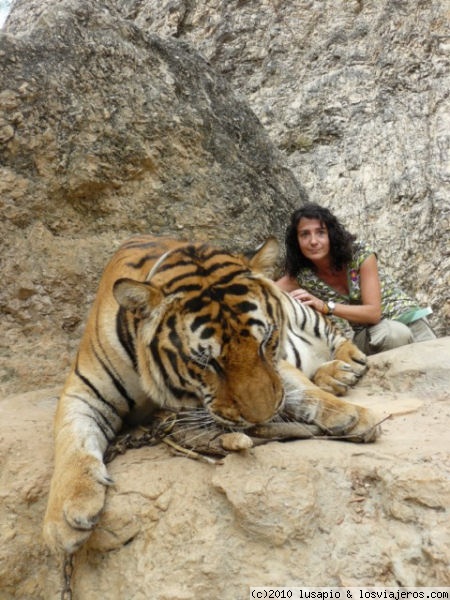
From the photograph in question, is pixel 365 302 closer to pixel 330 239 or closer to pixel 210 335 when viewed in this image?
pixel 330 239

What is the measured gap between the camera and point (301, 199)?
5.34m

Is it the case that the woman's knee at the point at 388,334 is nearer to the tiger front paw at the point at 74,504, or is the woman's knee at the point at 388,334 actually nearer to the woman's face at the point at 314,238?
the woman's face at the point at 314,238

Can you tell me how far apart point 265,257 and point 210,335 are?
59 centimetres

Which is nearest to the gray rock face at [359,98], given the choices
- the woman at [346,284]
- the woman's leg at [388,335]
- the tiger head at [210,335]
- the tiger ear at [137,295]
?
the woman at [346,284]

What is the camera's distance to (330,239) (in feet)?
14.2

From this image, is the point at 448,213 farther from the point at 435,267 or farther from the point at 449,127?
the point at 449,127

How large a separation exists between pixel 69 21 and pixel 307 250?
2.55 metres

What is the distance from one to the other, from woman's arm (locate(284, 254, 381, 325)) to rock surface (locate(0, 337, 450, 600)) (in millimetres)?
1891

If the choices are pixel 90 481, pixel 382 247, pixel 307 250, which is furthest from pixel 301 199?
pixel 90 481

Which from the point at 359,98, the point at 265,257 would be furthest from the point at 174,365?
the point at 359,98

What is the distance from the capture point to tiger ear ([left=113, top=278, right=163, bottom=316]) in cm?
211

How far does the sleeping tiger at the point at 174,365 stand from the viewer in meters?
1.96

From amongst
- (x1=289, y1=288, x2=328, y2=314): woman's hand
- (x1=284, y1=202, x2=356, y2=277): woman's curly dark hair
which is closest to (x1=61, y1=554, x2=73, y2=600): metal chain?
(x1=289, y1=288, x2=328, y2=314): woman's hand

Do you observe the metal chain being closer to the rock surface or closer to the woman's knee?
the rock surface
